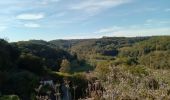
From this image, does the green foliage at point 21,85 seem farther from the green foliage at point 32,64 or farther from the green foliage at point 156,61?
the green foliage at point 32,64

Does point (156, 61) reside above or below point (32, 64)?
below

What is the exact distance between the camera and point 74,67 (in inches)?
3039

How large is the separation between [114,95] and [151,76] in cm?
121

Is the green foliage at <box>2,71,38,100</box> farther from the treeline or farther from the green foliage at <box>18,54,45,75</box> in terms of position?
the green foliage at <box>18,54,45,75</box>

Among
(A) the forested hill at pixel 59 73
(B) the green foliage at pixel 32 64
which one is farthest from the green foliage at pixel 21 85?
(B) the green foliage at pixel 32 64

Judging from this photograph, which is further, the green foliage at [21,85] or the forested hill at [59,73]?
the green foliage at [21,85]

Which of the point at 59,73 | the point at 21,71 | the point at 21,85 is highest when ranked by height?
the point at 21,71

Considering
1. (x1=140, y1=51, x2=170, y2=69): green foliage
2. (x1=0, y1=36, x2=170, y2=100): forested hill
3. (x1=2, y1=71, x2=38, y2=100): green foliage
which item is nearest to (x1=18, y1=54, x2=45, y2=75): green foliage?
(x1=0, y1=36, x2=170, y2=100): forested hill

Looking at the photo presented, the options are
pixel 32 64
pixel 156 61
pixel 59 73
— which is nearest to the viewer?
pixel 32 64

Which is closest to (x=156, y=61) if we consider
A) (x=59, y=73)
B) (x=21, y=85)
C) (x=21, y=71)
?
(x=59, y=73)

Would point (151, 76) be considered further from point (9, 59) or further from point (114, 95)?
point (9, 59)

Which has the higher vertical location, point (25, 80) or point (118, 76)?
point (118, 76)

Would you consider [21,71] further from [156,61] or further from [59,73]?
[156,61]

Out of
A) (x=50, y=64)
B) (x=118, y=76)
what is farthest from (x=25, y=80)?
(x=50, y=64)
